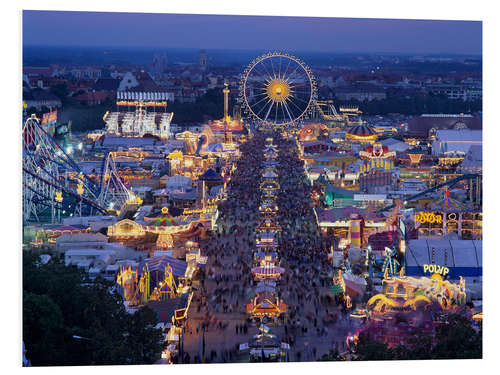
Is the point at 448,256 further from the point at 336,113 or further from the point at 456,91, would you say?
the point at 336,113

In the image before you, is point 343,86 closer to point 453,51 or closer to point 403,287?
point 453,51

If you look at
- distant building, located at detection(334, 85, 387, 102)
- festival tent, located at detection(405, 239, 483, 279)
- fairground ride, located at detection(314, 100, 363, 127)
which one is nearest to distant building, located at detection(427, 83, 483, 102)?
distant building, located at detection(334, 85, 387, 102)

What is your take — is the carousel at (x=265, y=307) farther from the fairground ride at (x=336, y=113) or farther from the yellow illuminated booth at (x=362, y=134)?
the fairground ride at (x=336, y=113)

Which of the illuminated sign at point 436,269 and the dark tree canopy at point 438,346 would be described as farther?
the illuminated sign at point 436,269

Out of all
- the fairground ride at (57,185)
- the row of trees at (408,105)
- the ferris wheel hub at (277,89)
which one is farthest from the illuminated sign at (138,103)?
the fairground ride at (57,185)
